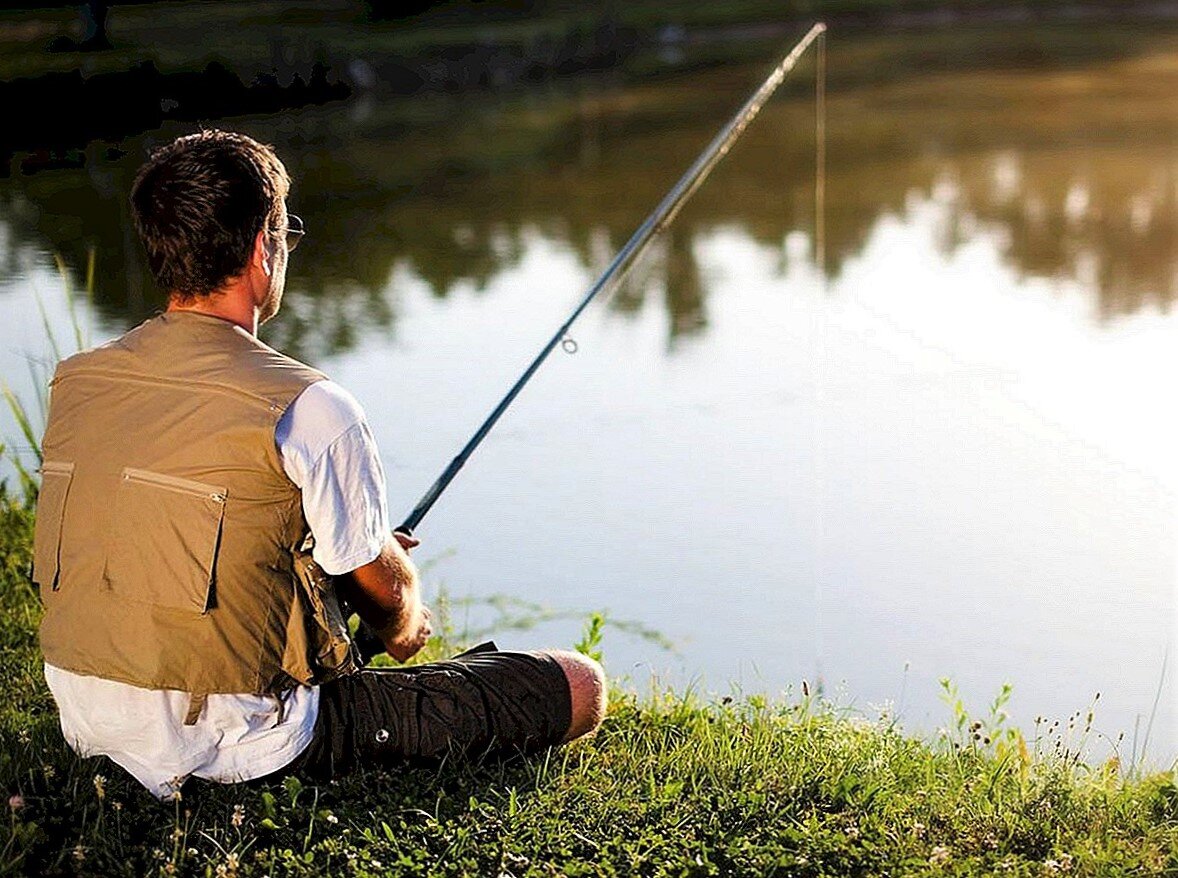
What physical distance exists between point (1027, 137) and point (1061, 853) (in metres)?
8.36

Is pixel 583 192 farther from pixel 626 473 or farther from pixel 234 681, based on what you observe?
→ pixel 234 681

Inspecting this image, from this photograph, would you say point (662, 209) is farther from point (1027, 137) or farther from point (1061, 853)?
point (1027, 137)

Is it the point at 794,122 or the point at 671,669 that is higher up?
the point at 794,122

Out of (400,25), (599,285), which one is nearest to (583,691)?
(599,285)

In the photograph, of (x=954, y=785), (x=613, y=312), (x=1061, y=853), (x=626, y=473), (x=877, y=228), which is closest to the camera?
→ (x=1061, y=853)

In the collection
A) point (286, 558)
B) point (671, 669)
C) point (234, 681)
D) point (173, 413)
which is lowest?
point (671, 669)

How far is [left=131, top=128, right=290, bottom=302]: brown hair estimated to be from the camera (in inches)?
87.0

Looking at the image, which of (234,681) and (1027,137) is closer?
(234,681)

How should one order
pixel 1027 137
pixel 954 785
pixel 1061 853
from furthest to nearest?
pixel 1027 137 → pixel 954 785 → pixel 1061 853

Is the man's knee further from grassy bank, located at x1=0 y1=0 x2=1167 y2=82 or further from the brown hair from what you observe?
grassy bank, located at x1=0 y1=0 x2=1167 y2=82

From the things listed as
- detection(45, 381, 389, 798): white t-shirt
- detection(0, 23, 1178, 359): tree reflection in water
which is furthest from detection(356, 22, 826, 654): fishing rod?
detection(0, 23, 1178, 359): tree reflection in water

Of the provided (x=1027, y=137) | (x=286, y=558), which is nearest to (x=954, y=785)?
(x=286, y=558)

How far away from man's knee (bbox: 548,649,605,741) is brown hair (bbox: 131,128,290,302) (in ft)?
2.43

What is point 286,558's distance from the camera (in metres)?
2.26
